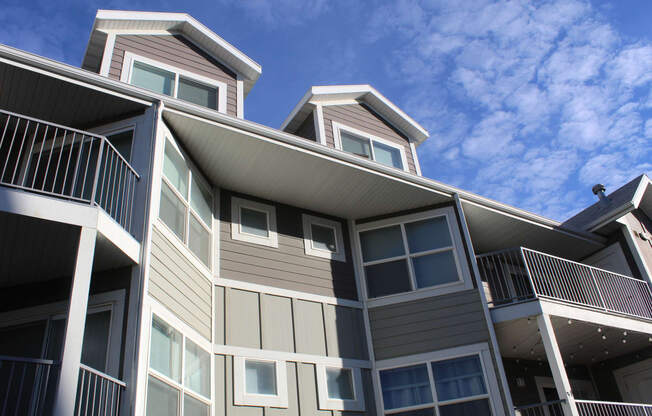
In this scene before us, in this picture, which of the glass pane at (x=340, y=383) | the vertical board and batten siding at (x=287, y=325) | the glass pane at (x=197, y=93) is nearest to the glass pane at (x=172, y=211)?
the vertical board and batten siding at (x=287, y=325)

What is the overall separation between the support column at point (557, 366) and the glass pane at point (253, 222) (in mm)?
5094

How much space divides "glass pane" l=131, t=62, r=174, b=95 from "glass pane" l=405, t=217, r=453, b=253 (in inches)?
211

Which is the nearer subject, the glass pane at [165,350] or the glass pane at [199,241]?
the glass pane at [165,350]

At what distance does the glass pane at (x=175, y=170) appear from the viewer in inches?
339

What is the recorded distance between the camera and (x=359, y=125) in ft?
42.8

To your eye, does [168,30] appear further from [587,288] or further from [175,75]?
[587,288]

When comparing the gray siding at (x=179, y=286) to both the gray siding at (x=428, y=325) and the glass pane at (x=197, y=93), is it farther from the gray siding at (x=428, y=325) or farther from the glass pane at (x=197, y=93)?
the glass pane at (x=197, y=93)

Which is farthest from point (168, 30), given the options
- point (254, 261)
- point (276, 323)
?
point (276, 323)

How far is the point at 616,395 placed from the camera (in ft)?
41.2

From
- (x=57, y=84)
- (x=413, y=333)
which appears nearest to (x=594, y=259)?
(x=413, y=333)

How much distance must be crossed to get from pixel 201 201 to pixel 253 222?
1180 mm

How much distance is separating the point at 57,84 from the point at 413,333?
7075 mm

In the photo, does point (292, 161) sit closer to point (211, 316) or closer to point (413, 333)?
point (211, 316)

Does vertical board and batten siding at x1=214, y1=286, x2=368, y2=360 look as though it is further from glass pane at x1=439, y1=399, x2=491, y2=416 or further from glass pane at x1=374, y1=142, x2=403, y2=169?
glass pane at x1=374, y1=142, x2=403, y2=169
